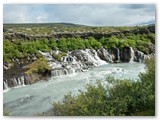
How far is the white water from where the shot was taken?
187 inches

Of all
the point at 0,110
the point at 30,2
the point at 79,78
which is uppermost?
the point at 30,2

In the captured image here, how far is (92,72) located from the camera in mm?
4883

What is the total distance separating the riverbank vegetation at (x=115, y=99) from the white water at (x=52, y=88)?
0.21 ft

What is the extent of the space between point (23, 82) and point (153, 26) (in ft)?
4.69

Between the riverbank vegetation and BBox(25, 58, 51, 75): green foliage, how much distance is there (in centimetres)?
36

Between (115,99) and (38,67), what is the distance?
2.80 feet

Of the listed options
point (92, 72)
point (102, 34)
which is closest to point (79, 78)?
point (92, 72)

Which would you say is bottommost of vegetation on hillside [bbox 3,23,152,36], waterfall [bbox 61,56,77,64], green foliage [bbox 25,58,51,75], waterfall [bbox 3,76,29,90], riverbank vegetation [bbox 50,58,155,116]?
riverbank vegetation [bbox 50,58,155,116]

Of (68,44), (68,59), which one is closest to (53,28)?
(68,44)

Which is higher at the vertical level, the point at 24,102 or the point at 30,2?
the point at 30,2

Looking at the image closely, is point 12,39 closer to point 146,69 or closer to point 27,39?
point 27,39

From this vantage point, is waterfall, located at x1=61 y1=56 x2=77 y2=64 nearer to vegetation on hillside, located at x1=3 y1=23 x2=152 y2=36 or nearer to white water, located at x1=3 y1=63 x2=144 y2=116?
white water, located at x1=3 y1=63 x2=144 y2=116

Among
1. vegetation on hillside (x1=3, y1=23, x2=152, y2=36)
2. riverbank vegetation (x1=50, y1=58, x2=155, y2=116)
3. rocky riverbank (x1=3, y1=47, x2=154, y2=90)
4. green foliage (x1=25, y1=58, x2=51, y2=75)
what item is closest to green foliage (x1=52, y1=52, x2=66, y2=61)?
rocky riverbank (x1=3, y1=47, x2=154, y2=90)

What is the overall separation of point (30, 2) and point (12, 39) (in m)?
0.42
